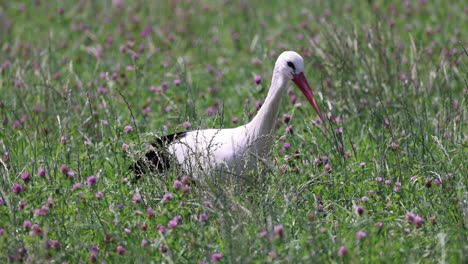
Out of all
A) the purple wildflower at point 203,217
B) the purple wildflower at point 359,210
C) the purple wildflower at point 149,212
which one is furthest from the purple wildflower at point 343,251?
the purple wildflower at point 149,212

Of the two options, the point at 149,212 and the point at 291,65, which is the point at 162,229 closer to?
the point at 149,212

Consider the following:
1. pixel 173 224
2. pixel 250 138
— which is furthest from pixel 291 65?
pixel 173 224

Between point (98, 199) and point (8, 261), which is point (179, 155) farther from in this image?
point (8, 261)

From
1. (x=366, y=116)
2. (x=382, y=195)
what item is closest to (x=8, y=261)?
(x=382, y=195)

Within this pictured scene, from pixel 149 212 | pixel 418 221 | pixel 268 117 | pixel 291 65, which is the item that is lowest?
pixel 418 221

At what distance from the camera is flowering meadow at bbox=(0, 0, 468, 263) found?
3.74m

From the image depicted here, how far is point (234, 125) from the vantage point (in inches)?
235

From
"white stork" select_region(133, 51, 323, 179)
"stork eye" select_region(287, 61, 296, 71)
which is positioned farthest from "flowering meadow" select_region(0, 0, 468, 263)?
"stork eye" select_region(287, 61, 296, 71)

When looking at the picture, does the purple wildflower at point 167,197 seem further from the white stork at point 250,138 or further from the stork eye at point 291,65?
the stork eye at point 291,65

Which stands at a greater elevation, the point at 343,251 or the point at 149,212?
the point at 149,212

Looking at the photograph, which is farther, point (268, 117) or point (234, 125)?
point (234, 125)

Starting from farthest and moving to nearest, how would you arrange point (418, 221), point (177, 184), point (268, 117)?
point (268, 117) < point (177, 184) < point (418, 221)

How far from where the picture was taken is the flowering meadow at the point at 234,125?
147 inches

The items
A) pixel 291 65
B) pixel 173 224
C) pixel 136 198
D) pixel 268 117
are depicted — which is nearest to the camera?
pixel 173 224
